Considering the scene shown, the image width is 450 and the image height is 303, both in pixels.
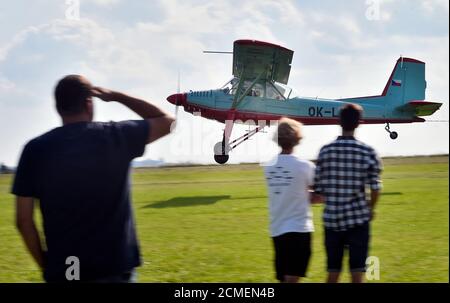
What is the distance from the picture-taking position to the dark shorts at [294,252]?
3.77 m

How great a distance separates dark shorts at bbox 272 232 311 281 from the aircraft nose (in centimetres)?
1564

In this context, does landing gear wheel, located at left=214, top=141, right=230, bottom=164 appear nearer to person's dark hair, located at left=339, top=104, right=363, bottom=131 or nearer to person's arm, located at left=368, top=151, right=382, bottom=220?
person's dark hair, located at left=339, top=104, right=363, bottom=131

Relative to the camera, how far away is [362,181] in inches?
150

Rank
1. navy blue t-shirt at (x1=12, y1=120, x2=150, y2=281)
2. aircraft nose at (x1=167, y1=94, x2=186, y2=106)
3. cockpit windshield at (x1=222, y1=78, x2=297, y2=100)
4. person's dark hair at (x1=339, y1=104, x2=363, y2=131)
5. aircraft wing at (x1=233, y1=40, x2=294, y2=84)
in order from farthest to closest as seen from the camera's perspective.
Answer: aircraft nose at (x1=167, y1=94, x2=186, y2=106) < cockpit windshield at (x1=222, y1=78, x2=297, y2=100) < aircraft wing at (x1=233, y1=40, x2=294, y2=84) < person's dark hair at (x1=339, y1=104, x2=363, y2=131) < navy blue t-shirt at (x1=12, y1=120, x2=150, y2=281)

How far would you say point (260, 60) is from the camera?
57.9 feet

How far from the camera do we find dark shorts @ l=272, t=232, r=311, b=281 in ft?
12.4

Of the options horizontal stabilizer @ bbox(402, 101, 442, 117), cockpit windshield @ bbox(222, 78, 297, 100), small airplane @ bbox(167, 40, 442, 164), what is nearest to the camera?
small airplane @ bbox(167, 40, 442, 164)

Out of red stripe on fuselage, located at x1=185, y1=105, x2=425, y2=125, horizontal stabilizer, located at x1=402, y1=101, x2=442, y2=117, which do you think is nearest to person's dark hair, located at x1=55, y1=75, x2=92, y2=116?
red stripe on fuselage, located at x1=185, y1=105, x2=425, y2=125

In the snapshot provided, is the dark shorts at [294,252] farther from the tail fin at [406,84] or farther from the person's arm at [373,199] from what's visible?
the tail fin at [406,84]

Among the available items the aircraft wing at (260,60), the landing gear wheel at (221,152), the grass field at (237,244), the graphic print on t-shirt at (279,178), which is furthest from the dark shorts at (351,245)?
the aircraft wing at (260,60)

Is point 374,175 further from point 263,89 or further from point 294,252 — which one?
point 263,89

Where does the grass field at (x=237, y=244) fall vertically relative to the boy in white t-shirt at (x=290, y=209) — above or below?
below

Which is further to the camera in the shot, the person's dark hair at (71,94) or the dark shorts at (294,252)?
the dark shorts at (294,252)

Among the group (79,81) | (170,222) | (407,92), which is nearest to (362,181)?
(79,81)
